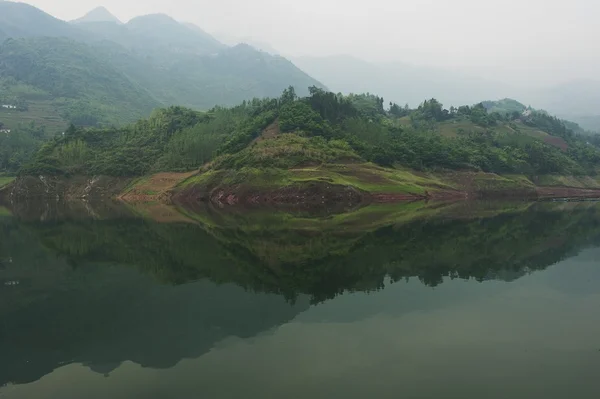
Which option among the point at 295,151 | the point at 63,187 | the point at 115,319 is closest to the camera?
the point at 115,319

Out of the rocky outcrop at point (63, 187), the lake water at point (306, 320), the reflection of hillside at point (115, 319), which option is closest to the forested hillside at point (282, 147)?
the rocky outcrop at point (63, 187)

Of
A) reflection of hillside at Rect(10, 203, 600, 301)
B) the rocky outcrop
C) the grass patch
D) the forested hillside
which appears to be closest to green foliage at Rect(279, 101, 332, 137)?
the forested hillside

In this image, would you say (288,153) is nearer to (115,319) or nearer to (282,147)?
(282,147)

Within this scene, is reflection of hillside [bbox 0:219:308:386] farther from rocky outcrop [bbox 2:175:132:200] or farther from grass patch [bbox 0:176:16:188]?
grass patch [bbox 0:176:16:188]

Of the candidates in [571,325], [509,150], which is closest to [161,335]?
[571,325]

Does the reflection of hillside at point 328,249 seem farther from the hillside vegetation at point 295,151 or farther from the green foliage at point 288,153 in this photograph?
the green foliage at point 288,153

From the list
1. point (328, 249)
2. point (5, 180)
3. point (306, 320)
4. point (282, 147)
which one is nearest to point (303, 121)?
point (282, 147)
